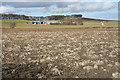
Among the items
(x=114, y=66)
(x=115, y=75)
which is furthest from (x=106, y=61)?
(x=115, y=75)

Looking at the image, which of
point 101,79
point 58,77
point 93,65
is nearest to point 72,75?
point 58,77

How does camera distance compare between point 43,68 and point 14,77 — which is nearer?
point 14,77

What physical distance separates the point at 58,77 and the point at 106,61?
9.82ft

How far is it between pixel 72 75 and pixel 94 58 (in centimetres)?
258

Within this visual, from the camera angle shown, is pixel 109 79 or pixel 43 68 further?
pixel 43 68

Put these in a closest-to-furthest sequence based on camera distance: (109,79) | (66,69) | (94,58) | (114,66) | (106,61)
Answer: (109,79), (66,69), (114,66), (106,61), (94,58)

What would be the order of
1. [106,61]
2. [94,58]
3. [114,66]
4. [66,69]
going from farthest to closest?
[94,58] → [106,61] → [114,66] → [66,69]

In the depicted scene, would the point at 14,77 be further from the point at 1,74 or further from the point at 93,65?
the point at 93,65

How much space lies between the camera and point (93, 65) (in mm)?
6270

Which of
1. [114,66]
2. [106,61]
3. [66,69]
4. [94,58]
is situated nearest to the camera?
[66,69]

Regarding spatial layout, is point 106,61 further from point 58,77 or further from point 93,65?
point 58,77

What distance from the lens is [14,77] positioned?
194 inches

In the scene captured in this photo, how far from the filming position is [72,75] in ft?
17.1

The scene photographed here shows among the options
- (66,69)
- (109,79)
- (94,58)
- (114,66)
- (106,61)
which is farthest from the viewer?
(94,58)
